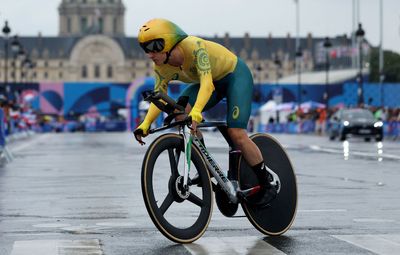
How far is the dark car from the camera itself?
1868 inches

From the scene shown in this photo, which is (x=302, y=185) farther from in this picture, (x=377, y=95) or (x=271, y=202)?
(x=377, y=95)

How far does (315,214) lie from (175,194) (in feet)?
9.41

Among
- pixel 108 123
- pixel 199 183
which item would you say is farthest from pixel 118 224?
pixel 108 123

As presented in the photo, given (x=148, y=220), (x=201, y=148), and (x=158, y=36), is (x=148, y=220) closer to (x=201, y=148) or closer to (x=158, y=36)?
(x=201, y=148)

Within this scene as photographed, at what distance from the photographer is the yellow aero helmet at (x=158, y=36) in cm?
864

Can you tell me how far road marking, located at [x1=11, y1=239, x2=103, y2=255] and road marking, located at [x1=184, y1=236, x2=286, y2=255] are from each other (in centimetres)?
66

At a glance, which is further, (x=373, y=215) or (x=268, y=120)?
(x=268, y=120)

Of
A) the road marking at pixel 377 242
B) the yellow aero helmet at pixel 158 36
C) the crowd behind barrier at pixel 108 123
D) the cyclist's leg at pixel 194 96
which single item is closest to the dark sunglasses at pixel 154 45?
the yellow aero helmet at pixel 158 36

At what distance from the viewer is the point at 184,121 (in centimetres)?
865

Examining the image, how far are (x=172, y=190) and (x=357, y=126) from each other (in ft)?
130

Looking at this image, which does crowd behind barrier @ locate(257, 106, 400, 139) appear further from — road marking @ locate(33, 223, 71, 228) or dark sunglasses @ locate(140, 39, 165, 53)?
dark sunglasses @ locate(140, 39, 165, 53)

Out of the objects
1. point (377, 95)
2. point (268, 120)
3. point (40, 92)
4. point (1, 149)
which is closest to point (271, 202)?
point (1, 149)

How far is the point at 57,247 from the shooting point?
838cm

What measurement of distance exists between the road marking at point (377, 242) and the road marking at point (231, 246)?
608mm
